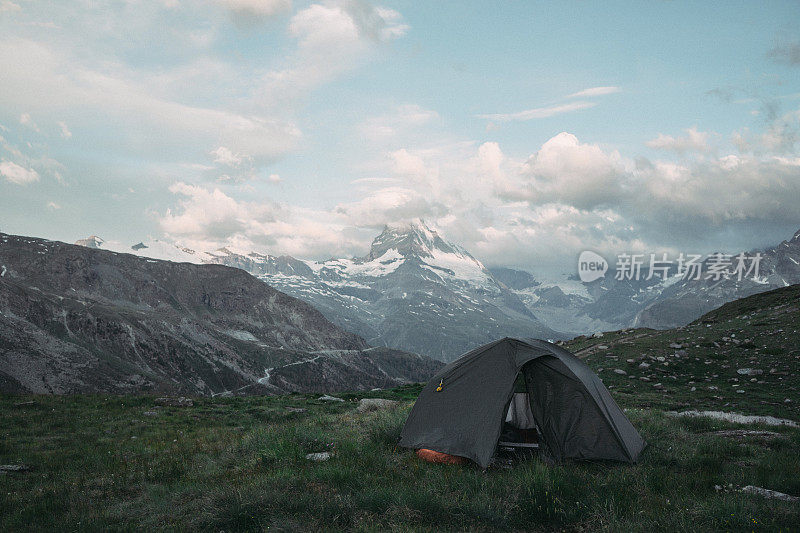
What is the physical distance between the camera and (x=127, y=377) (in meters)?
130

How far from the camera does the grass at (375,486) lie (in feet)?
26.7

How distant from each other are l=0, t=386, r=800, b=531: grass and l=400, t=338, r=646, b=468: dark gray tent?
2.25ft

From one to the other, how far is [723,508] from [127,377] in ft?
510

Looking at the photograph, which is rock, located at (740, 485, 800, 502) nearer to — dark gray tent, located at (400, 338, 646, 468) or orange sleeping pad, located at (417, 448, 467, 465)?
dark gray tent, located at (400, 338, 646, 468)

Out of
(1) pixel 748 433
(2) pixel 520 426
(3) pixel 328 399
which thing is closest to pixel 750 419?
(1) pixel 748 433

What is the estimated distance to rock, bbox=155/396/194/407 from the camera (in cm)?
2905

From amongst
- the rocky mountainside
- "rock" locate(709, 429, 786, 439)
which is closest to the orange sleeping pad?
"rock" locate(709, 429, 786, 439)

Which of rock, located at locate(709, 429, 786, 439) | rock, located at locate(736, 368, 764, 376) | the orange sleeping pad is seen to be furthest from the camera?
rock, located at locate(736, 368, 764, 376)

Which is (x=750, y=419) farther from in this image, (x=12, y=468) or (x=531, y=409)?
(x=12, y=468)

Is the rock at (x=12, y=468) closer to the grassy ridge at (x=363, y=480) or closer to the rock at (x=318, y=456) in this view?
the grassy ridge at (x=363, y=480)

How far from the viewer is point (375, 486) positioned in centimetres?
974

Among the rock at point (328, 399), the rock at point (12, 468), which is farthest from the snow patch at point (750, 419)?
the rock at point (12, 468)

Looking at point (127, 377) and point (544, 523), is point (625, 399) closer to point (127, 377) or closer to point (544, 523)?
point (544, 523)

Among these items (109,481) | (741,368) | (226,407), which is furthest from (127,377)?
(741,368)
